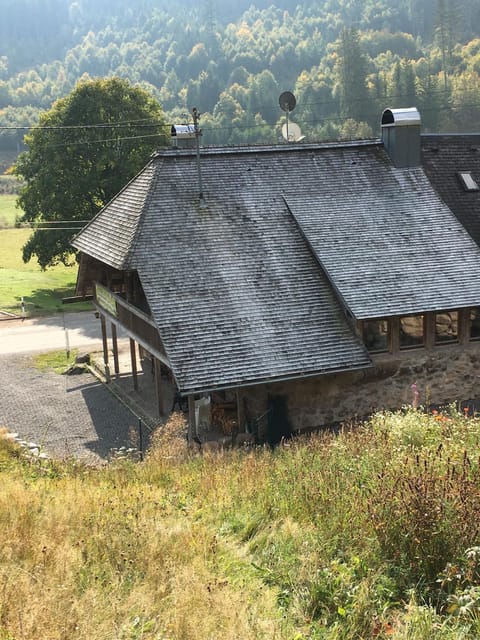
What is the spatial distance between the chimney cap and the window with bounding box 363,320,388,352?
6.43 metres

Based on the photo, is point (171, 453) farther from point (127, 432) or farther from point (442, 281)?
Result: point (442, 281)

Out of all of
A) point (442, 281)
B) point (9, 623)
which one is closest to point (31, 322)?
point (442, 281)

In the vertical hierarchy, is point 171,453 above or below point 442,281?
below

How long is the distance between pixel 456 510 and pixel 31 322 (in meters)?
26.3

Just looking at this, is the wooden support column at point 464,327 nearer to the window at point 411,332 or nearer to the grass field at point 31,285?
the window at point 411,332

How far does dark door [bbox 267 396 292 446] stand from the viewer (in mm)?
15945

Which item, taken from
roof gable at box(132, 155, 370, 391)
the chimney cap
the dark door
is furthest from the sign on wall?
the chimney cap

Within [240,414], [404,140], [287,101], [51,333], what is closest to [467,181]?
[404,140]

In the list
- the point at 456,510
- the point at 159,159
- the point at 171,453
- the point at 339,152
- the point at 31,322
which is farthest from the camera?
the point at 31,322

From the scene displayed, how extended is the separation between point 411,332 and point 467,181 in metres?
5.53

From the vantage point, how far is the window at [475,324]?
17828mm

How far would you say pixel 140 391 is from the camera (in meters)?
20.7

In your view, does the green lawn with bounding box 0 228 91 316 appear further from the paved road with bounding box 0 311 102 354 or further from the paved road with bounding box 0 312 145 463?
the paved road with bounding box 0 312 145 463

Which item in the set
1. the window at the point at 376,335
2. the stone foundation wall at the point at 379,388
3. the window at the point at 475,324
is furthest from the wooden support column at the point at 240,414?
the window at the point at 475,324
